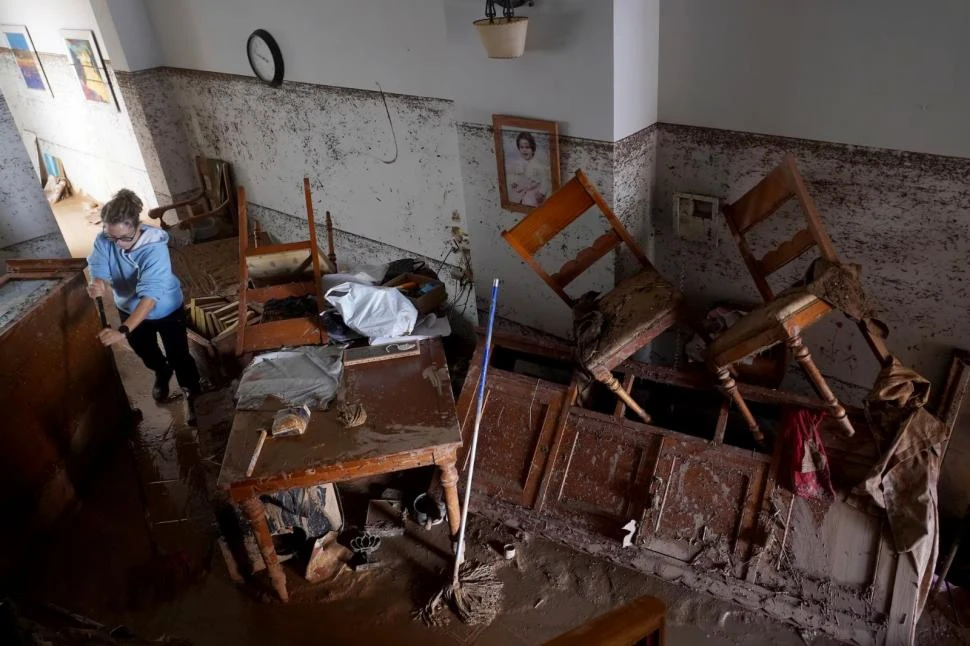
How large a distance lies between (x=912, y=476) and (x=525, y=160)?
2402 millimetres

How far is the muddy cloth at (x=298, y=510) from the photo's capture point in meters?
3.31

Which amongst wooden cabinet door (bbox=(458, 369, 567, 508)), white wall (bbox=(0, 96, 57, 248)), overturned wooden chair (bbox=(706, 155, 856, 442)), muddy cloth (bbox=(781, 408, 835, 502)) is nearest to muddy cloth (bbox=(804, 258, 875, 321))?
overturned wooden chair (bbox=(706, 155, 856, 442))

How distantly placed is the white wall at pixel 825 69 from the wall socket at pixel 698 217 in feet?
1.30

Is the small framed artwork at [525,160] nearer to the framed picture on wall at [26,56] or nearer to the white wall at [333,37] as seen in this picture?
the white wall at [333,37]

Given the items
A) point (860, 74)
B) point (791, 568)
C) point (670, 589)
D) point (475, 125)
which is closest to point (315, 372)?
point (475, 125)

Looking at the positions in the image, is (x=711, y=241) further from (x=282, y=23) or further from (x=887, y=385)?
(x=282, y=23)

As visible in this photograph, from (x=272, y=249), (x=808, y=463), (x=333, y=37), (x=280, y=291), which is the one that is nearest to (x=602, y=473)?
(x=808, y=463)

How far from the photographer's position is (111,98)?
701cm

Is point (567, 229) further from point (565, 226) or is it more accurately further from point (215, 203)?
point (215, 203)

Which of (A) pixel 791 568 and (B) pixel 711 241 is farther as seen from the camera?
(B) pixel 711 241

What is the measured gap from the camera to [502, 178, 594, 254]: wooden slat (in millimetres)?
3240

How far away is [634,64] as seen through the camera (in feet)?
10.6

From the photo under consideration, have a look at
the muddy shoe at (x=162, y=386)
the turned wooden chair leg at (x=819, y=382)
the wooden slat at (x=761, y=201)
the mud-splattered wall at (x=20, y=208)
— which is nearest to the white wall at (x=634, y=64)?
the wooden slat at (x=761, y=201)

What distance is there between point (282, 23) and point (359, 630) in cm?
429
